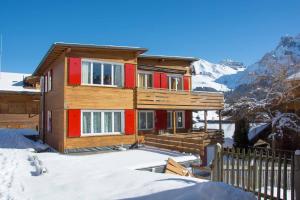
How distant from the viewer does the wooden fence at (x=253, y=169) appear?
296 inches

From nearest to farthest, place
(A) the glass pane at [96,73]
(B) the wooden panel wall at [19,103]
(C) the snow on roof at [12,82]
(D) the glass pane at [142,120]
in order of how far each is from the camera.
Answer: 1. (A) the glass pane at [96,73]
2. (D) the glass pane at [142,120]
3. (B) the wooden panel wall at [19,103]
4. (C) the snow on roof at [12,82]

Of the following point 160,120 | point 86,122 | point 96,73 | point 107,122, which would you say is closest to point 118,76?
point 96,73

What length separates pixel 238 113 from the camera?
2611cm

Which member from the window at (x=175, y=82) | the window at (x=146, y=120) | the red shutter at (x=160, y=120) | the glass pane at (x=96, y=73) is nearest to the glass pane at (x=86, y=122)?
the glass pane at (x=96, y=73)

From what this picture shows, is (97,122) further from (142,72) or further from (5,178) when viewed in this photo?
(5,178)

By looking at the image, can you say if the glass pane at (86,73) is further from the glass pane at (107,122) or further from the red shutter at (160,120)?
the red shutter at (160,120)

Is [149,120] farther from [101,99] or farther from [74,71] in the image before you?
[74,71]

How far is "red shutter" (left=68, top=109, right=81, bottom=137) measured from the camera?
18.2m

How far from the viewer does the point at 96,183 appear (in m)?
9.71

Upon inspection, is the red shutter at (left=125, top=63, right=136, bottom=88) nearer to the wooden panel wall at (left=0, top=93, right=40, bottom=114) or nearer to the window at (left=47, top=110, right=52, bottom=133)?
the window at (left=47, top=110, right=52, bottom=133)

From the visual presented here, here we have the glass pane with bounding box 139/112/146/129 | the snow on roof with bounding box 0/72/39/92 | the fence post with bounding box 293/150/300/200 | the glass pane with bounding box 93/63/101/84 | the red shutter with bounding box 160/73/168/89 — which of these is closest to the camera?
the fence post with bounding box 293/150/300/200

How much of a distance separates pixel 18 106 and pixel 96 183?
32.2 meters

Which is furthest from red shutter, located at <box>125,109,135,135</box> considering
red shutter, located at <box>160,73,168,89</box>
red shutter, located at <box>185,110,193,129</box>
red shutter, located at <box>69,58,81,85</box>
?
red shutter, located at <box>185,110,193,129</box>

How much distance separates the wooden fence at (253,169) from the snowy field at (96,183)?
0.88m
